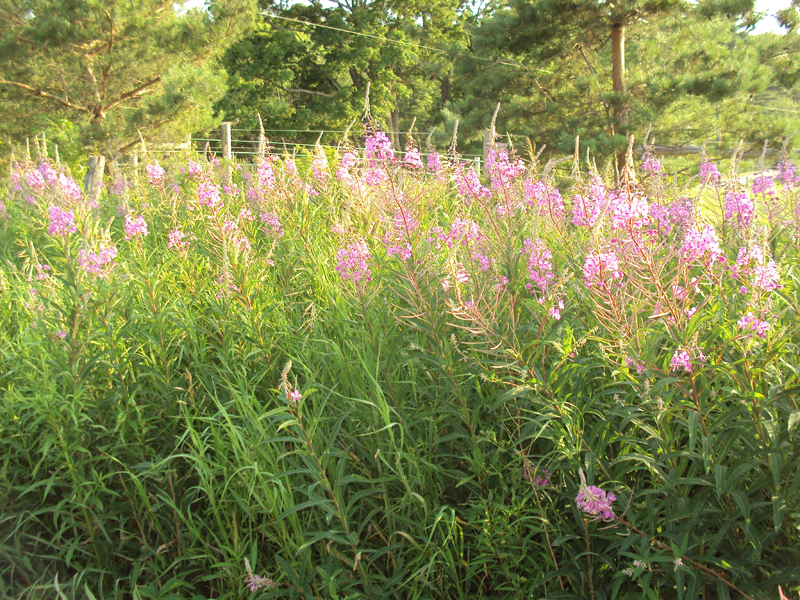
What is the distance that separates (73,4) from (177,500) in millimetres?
11050

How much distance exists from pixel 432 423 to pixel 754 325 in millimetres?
1167

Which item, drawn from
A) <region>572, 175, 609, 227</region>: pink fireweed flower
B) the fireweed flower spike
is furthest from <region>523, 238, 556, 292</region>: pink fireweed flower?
the fireweed flower spike

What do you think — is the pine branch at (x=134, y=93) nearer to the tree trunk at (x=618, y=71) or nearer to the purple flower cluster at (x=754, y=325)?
the tree trunk at (x=618, y=71)

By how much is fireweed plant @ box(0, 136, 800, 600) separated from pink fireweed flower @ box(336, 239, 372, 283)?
0.05ft

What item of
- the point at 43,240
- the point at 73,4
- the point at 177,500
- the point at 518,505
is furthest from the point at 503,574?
the point at 73,4

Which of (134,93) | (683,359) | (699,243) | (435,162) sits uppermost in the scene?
(134,93)

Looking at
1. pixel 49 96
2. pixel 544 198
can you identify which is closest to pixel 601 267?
pixel 544 198

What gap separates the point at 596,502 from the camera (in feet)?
5.95

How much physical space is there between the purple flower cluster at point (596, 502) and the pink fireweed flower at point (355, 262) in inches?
49.9

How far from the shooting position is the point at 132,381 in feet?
8.45

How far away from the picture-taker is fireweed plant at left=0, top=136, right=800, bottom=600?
70.7 inches

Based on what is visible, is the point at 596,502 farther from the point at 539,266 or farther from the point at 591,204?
the point at 591,204

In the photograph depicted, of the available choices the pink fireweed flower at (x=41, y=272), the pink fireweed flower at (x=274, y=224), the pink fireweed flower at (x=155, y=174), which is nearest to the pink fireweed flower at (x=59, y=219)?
the pink fireweed flower at (x=41, y=272)

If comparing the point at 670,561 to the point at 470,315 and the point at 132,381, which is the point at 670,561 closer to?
the point at 470,315
